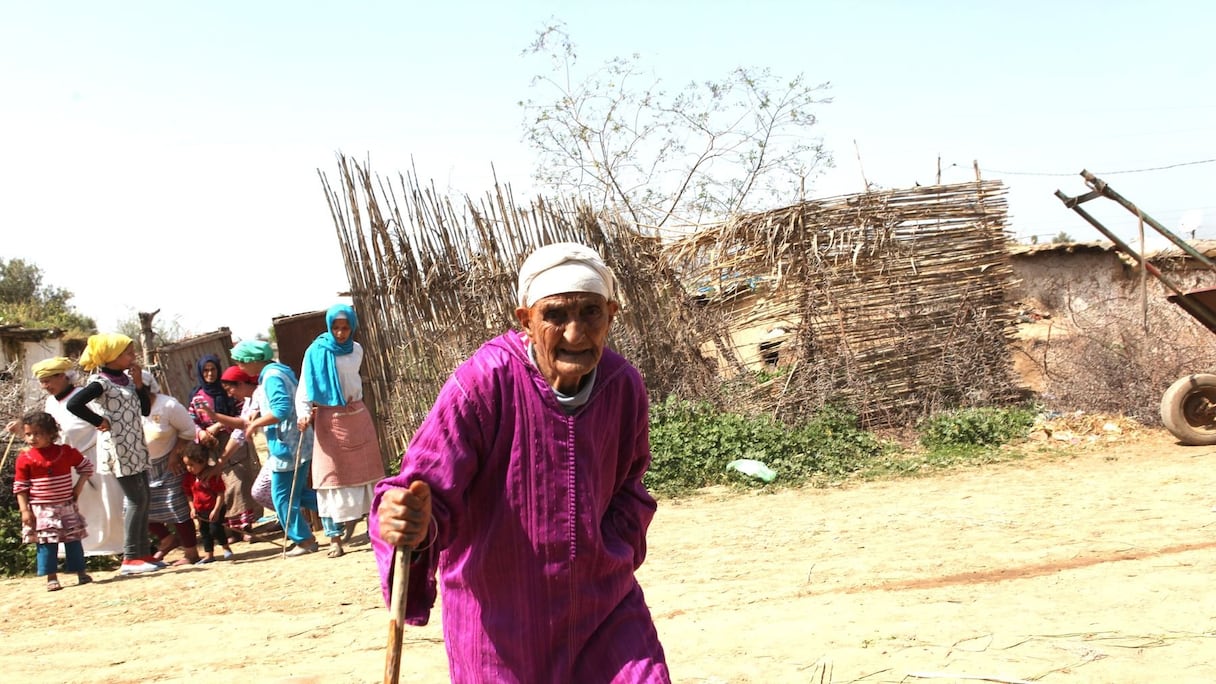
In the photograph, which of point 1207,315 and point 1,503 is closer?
point 1,503

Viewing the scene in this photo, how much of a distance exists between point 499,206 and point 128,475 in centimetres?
425

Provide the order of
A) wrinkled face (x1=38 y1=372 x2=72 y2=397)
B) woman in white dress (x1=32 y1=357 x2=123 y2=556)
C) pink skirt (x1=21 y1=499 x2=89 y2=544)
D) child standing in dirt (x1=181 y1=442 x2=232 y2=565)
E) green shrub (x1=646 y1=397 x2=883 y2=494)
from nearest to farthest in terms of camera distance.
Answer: pink skirt (x1=21 y1=499 x2=89 y2=544) → wrinkled face (x1=38 y1=372 x2=72 y2=397) → woman in white dress (x1=32 y1=357 x2=123 y2=556) → child standing in dirt (x1=181 y1=442 x2=232 y2=565) → green shrub (x1=646 y1=397 x2=883 y2=494)

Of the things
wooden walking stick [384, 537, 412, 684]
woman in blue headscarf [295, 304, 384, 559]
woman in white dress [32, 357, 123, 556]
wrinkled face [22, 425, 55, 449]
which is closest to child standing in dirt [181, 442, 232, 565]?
woman in white dress [32, 357, 123, 556]

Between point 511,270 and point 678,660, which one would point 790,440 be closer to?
point 511,270

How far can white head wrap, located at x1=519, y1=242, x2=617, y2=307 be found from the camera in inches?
101

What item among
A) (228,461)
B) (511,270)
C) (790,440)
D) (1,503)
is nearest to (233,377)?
(228,461)

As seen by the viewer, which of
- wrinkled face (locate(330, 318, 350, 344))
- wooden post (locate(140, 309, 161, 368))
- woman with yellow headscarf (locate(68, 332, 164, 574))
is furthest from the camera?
wooden post (locate(140, 309, 161, 368))

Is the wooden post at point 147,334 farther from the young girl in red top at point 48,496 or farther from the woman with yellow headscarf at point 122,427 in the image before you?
the young girl in red top at point 48,496

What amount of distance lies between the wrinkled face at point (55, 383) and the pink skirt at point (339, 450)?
178 cm

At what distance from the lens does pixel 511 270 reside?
1019 cm

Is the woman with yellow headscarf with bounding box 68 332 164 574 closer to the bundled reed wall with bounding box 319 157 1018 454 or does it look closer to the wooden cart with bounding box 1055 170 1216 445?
the bundled reed wall with bounding box 319 157 1018 454

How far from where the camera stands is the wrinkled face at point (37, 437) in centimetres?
705

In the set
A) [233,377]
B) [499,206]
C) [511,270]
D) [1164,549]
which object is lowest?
[1164,549]

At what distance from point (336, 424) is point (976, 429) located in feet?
20.6
